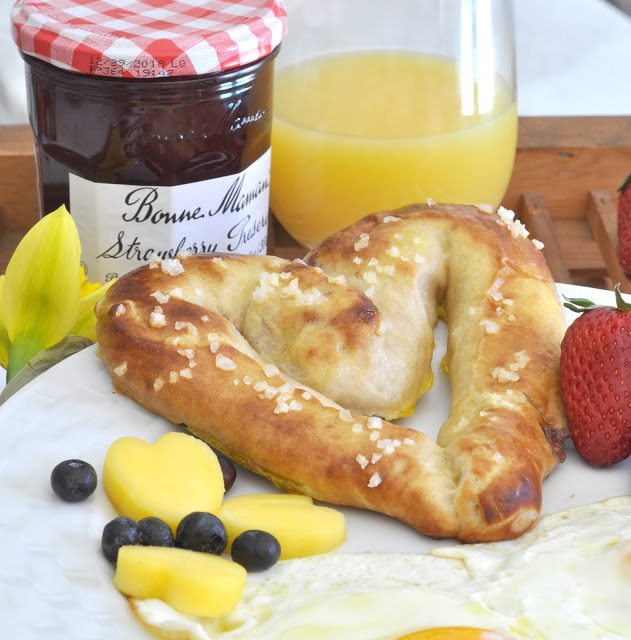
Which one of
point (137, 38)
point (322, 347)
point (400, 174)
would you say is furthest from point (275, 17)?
point (322, 347)

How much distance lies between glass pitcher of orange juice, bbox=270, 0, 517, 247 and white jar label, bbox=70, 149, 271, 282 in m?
0.22

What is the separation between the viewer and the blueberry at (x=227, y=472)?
39.6 inches

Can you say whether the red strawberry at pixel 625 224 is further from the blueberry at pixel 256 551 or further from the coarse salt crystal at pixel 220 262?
the blueberry at pixel 256 551

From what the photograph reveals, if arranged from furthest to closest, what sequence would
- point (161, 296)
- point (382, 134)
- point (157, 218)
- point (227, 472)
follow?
point (382, 134) < point (157, 218) < point (161, 296) < point (227, 472)

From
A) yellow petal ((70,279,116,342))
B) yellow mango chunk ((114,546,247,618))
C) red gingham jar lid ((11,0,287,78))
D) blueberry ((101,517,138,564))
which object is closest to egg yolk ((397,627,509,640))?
yellow mango chunk ((114,546,247,618))

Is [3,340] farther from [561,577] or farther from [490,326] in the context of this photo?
[561,577]

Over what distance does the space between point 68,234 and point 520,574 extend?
2.11 ft

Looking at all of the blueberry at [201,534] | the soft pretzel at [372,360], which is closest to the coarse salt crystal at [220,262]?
the soft pretzel at [372,360]

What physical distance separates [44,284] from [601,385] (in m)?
0.62

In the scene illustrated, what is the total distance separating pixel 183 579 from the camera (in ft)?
2.80

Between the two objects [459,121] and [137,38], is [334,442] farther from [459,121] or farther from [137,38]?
[459,121]

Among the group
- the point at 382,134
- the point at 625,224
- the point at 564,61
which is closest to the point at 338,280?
the point at 382,134

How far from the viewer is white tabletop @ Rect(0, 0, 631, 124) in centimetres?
252

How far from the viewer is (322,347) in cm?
109
